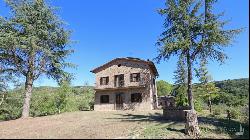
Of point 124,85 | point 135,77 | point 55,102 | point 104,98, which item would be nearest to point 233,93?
point 135,77

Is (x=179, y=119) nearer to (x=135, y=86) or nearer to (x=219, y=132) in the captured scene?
(x=219, y=132)

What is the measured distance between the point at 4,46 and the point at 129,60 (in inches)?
767

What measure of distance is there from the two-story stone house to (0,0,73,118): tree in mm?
11562

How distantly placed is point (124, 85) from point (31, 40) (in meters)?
17.7

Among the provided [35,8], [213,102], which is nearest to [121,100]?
[35,8]

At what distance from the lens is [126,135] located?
57.7 feet

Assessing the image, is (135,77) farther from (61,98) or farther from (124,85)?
(61,98)

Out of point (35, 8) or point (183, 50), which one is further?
point (35, 8)

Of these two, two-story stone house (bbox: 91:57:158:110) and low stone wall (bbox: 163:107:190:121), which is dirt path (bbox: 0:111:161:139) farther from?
two-story stone house (bbox: 91:57:158:110)

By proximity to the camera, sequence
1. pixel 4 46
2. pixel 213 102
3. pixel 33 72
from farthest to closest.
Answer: pixel 213 102
pixel 33 72
pixel 4 46

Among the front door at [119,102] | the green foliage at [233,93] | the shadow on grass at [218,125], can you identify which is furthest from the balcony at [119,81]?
the green foliage at [233,93]

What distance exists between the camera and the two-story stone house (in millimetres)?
42562

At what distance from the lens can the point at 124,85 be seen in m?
44.2

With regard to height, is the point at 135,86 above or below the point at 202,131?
above
